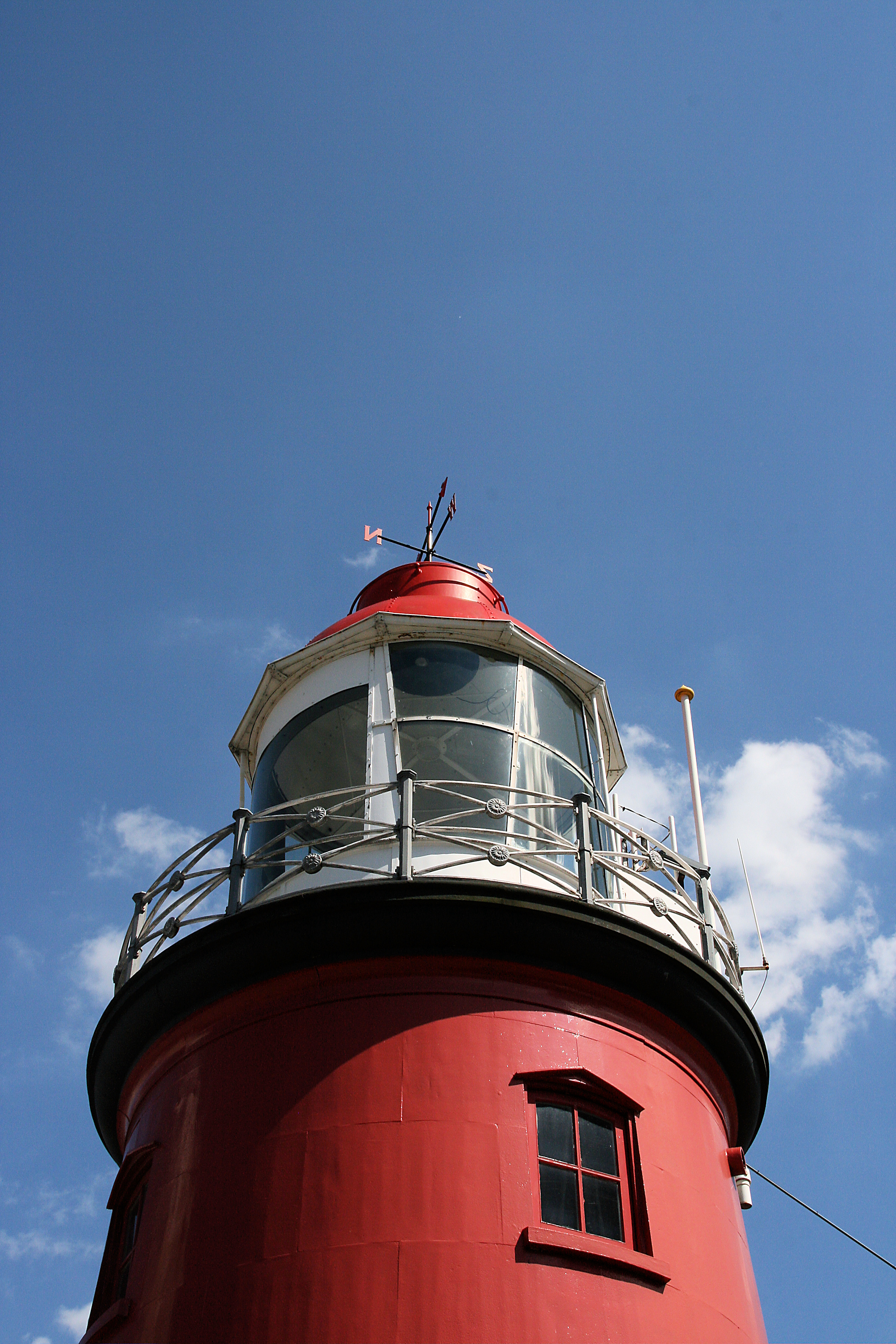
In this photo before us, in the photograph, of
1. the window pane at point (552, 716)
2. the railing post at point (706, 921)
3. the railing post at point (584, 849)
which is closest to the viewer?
the railing post at point (584, 849)

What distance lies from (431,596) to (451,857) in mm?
4317

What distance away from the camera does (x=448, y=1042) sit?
8672 millimetres

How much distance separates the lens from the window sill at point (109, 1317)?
8.69m

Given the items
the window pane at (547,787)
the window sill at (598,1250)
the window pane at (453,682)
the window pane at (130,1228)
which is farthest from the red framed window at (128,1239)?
the window pane at (453,682)

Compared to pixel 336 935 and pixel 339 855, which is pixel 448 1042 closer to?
pixel 336 935

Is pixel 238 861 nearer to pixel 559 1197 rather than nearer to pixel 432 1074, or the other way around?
pixel 432 1074

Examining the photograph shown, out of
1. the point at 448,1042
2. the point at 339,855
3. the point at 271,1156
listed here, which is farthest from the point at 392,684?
the point at 271,1156

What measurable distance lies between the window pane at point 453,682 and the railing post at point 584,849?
1776mm

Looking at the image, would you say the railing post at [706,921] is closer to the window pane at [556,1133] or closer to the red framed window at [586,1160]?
the red framed window at [586,1160]

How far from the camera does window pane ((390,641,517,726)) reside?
11.4m

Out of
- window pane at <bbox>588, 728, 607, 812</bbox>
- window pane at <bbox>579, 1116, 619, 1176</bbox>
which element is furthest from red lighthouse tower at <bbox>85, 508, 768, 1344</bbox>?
window pane at <bbox>588, 728, 607, 812</bbox>

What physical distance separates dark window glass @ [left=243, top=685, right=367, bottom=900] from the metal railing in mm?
39

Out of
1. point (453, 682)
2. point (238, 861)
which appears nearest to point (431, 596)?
point (453, 682)

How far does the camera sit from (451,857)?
996 centimetres
